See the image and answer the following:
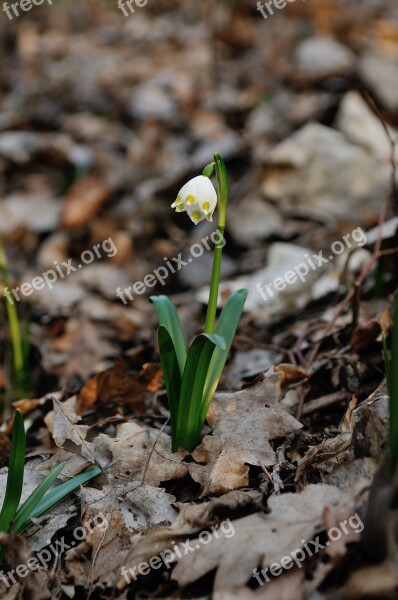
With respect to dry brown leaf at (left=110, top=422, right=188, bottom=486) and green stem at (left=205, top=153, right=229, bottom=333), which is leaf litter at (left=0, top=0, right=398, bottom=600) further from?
green stem at (left=205, top=153, right=229, bottom=333)

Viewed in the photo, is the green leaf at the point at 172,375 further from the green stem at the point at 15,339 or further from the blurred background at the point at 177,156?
the green stem at the point at 15,339

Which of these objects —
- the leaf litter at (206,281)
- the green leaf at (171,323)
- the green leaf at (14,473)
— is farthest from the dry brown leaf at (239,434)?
the green leaf at (14,473)

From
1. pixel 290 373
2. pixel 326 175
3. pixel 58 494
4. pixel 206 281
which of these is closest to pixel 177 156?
pixel 326 175

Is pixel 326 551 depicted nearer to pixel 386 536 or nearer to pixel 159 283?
pixel 386 536

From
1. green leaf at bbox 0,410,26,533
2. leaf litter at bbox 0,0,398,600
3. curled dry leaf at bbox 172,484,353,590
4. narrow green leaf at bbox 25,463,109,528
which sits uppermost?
green leaf at bbox 0,410,26,533

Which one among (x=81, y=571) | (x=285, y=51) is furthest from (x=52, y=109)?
(x=81, y=571)

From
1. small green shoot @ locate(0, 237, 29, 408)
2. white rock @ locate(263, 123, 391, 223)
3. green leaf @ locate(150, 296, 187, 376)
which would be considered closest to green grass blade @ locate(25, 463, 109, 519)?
green leaf @ locate(150, 296, 187, 376)

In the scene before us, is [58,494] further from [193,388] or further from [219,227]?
[219,227]
